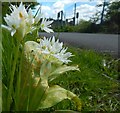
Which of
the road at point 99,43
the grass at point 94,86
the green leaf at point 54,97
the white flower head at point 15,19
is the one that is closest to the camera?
the white flower head at point 15,19

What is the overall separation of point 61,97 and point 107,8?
635 inches

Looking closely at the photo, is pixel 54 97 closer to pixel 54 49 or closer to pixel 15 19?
pixel 54 49

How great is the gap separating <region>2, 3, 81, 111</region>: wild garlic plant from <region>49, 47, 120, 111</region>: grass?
375 mm

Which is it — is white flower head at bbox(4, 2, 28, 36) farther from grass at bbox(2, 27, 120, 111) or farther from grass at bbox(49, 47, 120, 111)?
grass at bbox(49, 47, 120, 111)

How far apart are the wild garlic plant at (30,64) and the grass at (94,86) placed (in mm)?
375

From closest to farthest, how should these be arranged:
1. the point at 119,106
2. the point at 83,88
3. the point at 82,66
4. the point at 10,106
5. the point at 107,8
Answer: the point at 10,106 → the point at 119,106 → the point at 83,88 → the point at 82,66 → the point at 107,8

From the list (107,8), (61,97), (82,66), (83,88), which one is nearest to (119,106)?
(83,88)

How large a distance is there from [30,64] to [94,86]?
Answer: 43.5 inches

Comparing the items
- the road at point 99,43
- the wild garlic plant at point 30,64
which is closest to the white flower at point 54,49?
the wild garlic plant at point 30,64

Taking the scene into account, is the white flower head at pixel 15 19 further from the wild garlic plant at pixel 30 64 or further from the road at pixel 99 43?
the road at pixel 99 43

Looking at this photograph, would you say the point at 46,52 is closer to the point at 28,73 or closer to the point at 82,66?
the point at 28,73

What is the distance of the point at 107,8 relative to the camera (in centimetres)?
1698

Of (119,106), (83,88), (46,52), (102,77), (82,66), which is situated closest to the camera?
(46,52)

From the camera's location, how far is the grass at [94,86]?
1.82 meters
